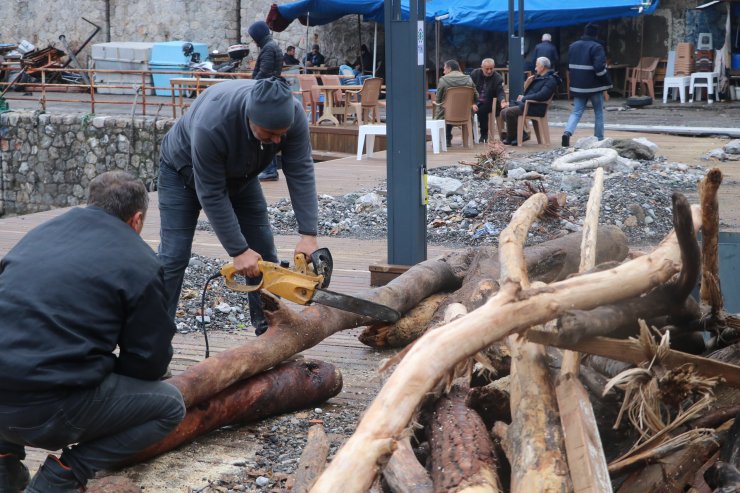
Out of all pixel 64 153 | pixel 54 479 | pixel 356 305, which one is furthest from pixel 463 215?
pixel 64 153

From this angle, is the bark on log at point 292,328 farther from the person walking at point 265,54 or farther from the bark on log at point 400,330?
the person walking at point 265,54

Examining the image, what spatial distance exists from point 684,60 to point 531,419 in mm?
22169

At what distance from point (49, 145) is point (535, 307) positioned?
67.2ft

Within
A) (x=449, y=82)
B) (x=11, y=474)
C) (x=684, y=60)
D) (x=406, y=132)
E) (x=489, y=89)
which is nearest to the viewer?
(x=11, y=474)

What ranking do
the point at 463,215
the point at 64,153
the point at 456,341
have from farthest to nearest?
the point at 64,153 < the point at 463,215 < the point at 456,341

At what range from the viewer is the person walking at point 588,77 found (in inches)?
610

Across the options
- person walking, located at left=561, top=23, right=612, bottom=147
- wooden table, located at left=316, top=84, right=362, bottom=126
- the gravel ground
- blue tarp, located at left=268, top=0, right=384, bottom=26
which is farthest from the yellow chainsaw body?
blue tarp, located at left=268, top=0, right=384, bottom=26

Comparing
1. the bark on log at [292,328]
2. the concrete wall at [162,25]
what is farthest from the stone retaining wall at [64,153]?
the bark on log at [292,328]

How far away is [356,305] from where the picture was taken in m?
5.28

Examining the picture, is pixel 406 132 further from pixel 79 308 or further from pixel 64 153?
pixel 64 153

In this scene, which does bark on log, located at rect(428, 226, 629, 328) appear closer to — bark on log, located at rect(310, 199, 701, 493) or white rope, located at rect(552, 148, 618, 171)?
bark on log, located at rect(310, 199, 701, 493)

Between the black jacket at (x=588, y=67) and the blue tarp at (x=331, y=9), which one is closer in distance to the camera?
the black jacket at (x=588, y=67)

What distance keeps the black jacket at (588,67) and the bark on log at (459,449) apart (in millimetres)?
12380

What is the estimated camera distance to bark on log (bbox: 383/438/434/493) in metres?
3.35
